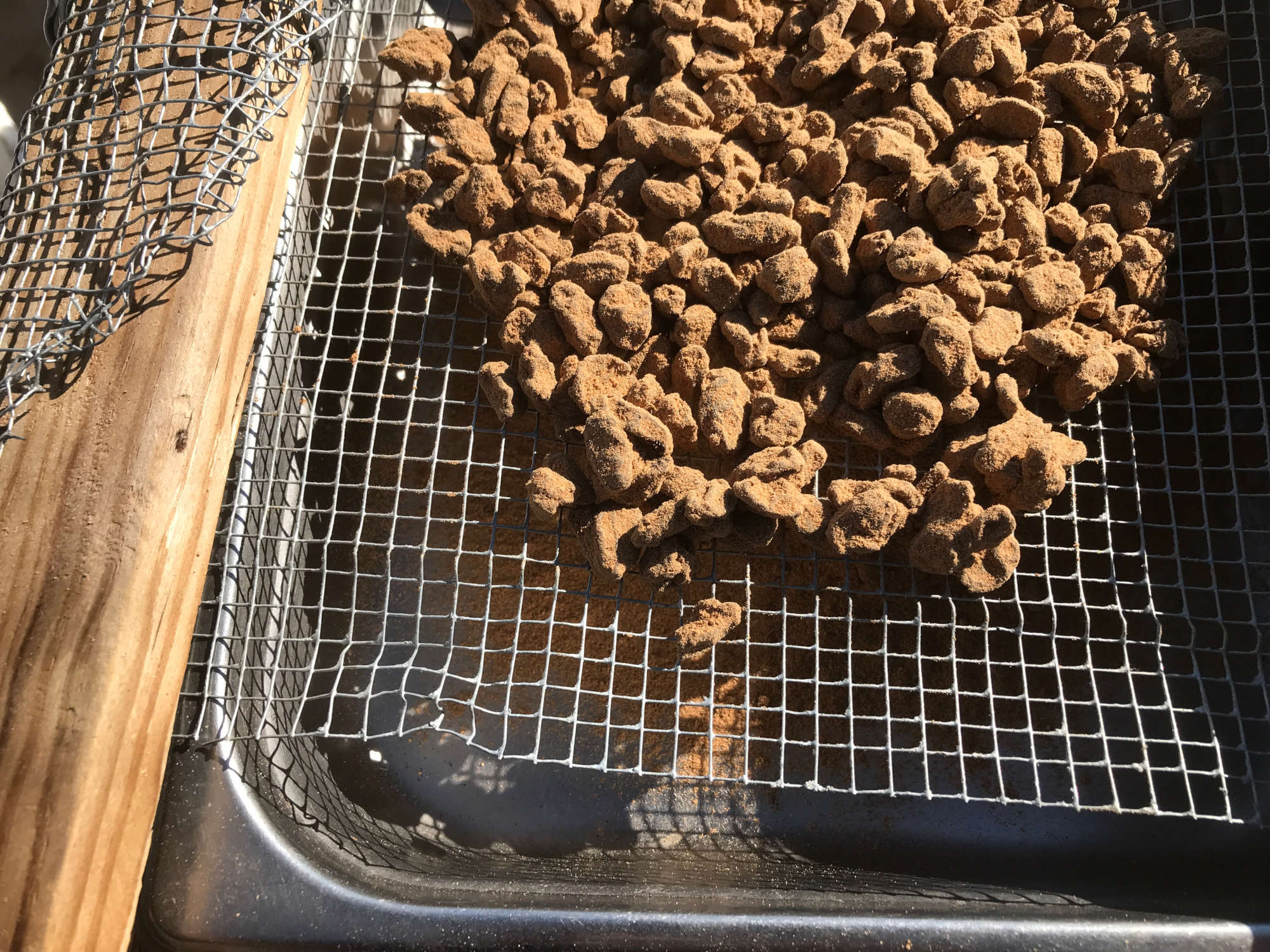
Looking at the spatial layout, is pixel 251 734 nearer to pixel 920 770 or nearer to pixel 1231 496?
pixel 920 770

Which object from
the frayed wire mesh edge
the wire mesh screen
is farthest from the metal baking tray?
the frayed wire mesh edge

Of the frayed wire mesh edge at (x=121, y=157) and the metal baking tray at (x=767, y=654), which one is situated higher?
the frayed wire mesh edge at (x=121, y=157)

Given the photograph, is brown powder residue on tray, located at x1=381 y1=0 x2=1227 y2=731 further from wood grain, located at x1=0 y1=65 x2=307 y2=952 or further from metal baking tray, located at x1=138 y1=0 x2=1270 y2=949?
wood grain, located at x1=0 y1=65 x2=307 y2=952

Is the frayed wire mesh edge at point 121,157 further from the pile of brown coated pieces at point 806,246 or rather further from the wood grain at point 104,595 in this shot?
the pile of brown coated pieces at point 806,246

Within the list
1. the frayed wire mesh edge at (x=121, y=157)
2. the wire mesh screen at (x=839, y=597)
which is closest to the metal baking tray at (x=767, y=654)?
the wire mesh screen at (x=839, y=597)

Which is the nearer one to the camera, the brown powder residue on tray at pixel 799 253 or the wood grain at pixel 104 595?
the wood grain at pixel 104 595

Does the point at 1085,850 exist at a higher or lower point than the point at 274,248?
lower

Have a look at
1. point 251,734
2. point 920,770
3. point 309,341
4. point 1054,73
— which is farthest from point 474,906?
point 1054,73
